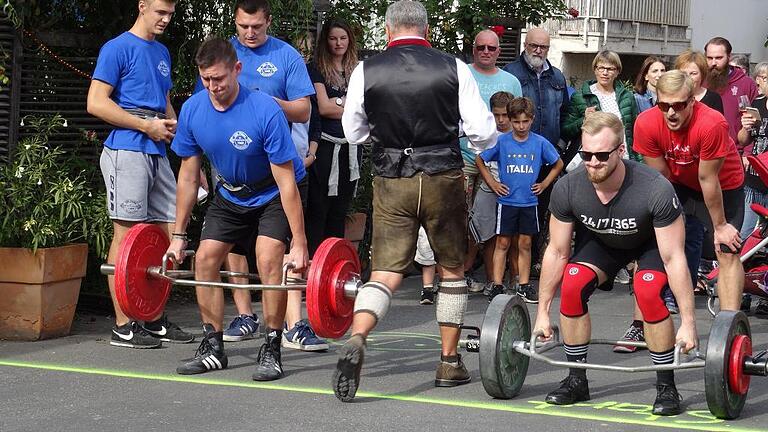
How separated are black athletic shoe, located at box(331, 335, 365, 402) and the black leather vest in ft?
3.50

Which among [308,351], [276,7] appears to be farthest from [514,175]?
[308,351]

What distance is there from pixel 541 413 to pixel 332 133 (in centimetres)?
347

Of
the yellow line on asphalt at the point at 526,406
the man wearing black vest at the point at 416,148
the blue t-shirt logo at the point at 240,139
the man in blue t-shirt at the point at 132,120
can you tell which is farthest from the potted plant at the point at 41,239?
the man wearing black vest at the point at 416,148

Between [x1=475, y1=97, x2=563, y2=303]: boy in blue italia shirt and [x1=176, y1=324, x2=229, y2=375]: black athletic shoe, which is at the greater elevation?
[x1=475, y1=97, x2=563, y2=303]: boy in blue italia shirt

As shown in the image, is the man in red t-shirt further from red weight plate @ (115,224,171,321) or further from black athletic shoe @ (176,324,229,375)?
red weight plate @ (115,224,171,321)

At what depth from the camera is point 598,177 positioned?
706cm

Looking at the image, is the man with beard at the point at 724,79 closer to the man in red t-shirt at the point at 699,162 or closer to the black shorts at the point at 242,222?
the man in red t-shirt at the point at 699,162

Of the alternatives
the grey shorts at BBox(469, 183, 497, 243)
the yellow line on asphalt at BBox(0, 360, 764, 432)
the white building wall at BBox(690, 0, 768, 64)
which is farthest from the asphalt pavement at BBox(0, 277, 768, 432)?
the white building wall at BBox(690, 0, 768, 64)

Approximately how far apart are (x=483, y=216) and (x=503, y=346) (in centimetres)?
402

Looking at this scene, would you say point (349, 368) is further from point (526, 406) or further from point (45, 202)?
point (45, 202)

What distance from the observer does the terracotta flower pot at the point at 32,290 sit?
888cm

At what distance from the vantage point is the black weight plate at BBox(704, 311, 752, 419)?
6.72 m

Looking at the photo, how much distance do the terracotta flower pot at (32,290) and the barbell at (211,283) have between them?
1.06 m

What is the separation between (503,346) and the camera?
23.9 ft
